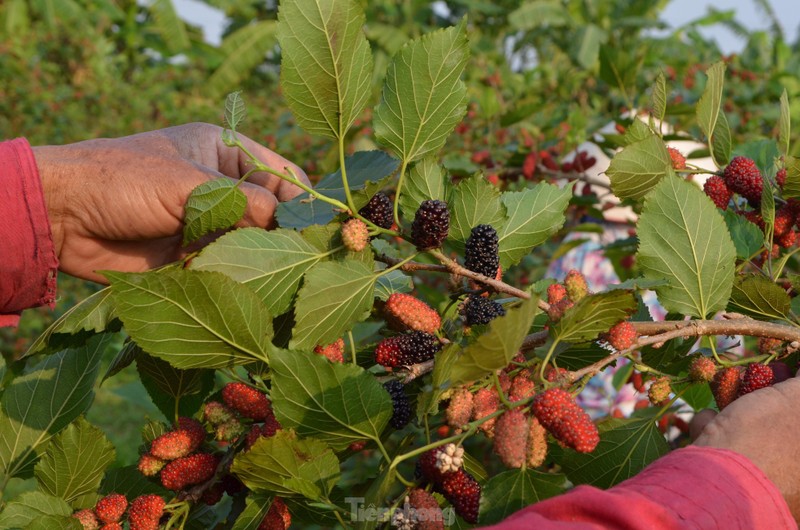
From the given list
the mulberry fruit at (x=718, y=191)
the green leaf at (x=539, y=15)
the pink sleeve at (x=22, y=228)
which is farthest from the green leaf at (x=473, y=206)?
the green leaf at (x=539, y=15)

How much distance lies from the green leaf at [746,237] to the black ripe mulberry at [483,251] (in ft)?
1.20

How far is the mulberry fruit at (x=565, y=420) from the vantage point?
2.18 ft

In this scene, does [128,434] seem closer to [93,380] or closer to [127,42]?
[93,380]

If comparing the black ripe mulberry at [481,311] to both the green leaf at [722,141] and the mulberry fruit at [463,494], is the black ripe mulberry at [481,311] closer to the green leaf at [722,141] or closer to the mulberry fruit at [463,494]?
the mulberry fruit at [463,494]

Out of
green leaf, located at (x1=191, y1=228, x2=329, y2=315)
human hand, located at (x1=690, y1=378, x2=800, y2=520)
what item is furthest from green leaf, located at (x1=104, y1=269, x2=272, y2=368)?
human hand, located at (x1=690, y1=378, x2=800, y2=520)

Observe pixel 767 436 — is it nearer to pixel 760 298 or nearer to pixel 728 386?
pixel 728 386

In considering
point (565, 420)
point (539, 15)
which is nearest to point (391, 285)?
point (565, 420)

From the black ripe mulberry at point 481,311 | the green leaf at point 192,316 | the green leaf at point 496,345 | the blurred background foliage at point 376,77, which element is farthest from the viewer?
the blurred background foliage at point 376,77

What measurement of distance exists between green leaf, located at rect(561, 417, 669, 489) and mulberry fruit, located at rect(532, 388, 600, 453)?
15cm

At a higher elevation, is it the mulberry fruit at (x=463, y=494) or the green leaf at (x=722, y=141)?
the green leaf at (x=722, y=141)

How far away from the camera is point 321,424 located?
748mm

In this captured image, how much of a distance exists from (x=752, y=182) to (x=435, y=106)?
449mm

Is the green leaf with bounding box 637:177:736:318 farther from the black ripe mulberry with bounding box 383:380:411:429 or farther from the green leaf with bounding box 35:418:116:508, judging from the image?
the green leaf with bounding box 35:418:116:508

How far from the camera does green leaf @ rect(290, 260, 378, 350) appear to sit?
765 mm
